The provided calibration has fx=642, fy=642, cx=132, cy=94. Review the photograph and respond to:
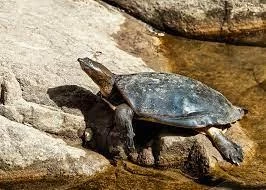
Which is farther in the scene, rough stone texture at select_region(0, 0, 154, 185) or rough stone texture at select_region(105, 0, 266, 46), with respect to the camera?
rough stone texture at select_region(105, 0, 266, 46)

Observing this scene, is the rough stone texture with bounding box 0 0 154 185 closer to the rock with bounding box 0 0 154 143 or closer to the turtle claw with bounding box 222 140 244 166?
the rock with bounding box 0 0 154 143

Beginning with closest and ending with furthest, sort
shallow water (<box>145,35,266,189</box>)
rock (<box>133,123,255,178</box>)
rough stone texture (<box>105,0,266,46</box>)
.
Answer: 1. rock (<box>133,123,255,178</box>)
2. shallow water (<box>145,35,266,189</box>)
3. rough stone texture (<box>105,0,266,46</box>)

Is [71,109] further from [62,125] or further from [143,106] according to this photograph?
[143,106]

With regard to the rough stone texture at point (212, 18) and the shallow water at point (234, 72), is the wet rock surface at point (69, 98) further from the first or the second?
the rough stone texture at point (212, 18)

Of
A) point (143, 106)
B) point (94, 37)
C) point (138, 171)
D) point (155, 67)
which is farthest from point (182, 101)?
point (94, 37)

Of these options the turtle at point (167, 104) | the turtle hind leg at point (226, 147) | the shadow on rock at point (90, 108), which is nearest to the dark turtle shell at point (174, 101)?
the turtle at point (167, 104)

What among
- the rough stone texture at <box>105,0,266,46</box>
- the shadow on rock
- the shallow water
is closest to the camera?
the shallow water

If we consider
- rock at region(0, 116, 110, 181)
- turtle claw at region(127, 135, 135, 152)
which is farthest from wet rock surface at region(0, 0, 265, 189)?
turtle claw at region(127, 135, 135, 152)
